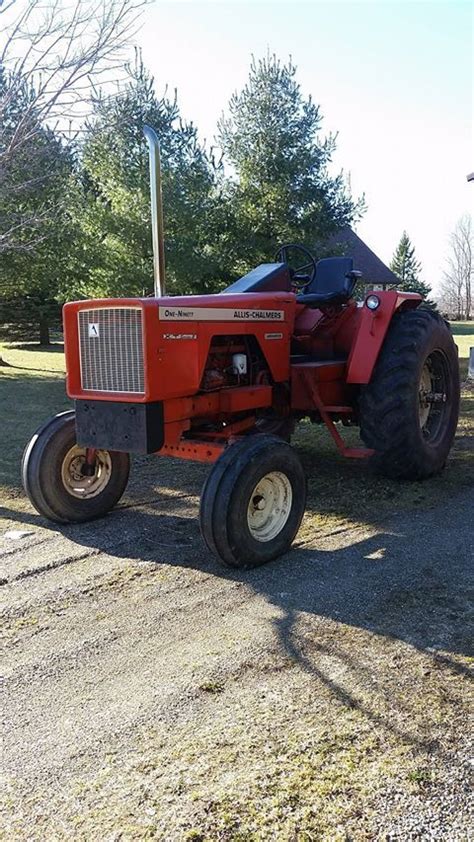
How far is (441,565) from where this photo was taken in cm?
406

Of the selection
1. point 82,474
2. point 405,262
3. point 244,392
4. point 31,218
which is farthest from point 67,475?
point 405,262

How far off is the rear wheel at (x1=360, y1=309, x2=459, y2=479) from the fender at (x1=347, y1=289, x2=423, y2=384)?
0.34 feet

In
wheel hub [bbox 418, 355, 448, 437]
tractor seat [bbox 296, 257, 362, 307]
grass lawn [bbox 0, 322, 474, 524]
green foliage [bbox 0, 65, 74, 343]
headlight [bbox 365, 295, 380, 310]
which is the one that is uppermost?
green foliage [bbox 0, 65, 74, 343]

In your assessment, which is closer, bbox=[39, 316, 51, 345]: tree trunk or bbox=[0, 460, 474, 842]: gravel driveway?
bbox=[0, 460, 474, 842]: gravel driveway

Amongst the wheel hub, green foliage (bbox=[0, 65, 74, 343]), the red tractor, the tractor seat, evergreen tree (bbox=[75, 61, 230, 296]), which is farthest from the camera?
evergreen tree (bbox=[75, 61, 230, 296])

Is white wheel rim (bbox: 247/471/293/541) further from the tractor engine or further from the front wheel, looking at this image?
the front wheel

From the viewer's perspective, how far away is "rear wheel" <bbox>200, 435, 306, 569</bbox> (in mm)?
3889

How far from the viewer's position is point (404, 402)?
5387mm

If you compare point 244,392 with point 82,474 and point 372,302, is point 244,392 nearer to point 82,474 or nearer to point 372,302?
point 82,474

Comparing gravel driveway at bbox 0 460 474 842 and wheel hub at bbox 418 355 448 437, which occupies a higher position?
wheel hub at bbox 418 355 448 437

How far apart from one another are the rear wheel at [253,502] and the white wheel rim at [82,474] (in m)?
1.25

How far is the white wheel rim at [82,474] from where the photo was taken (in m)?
4.82

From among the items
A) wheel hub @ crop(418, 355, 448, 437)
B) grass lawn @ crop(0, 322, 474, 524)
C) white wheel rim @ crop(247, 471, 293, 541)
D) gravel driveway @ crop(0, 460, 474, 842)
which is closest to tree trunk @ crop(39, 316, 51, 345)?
grass lawn @ crop(0, 322, 474, 524)

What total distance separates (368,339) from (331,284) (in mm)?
749
